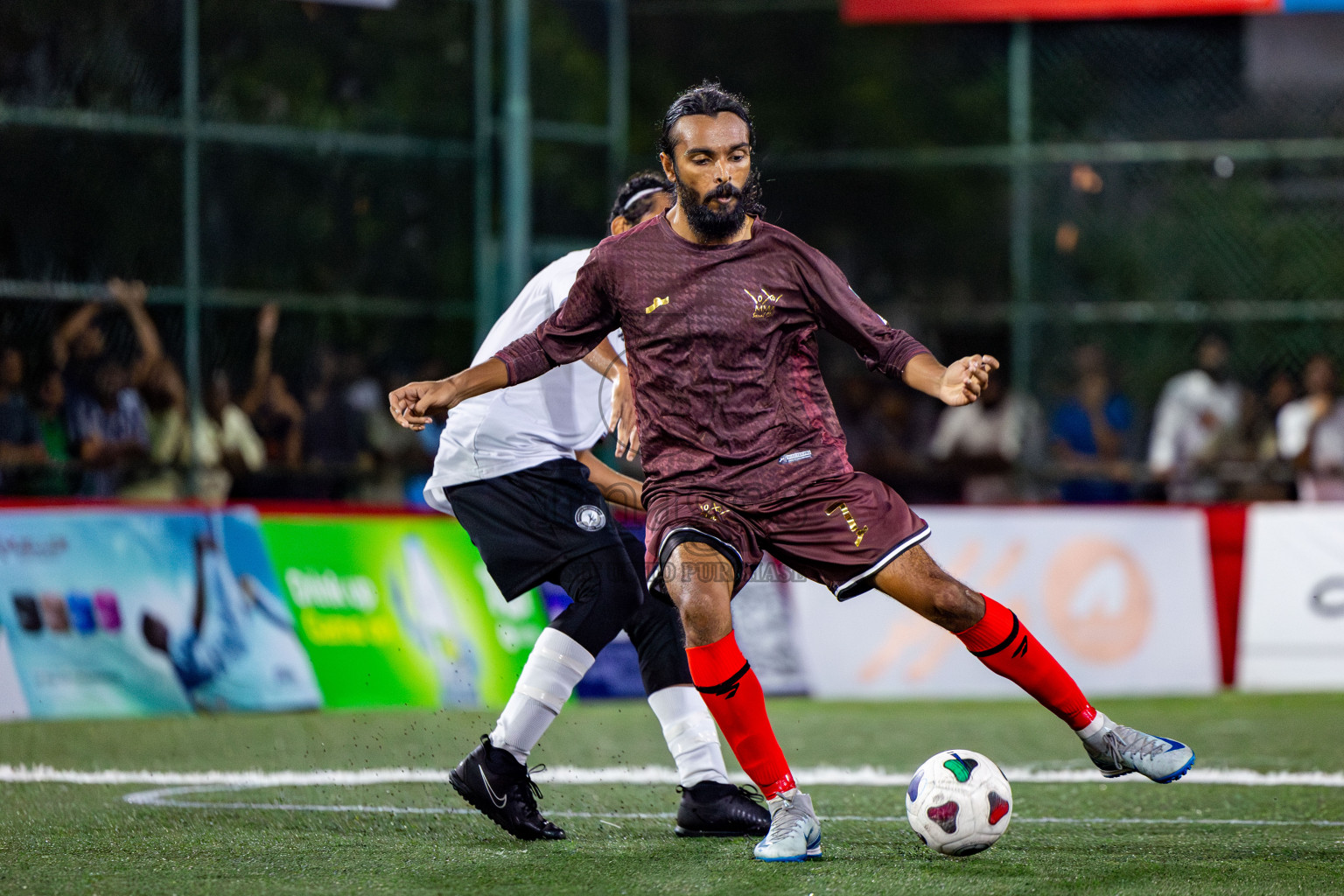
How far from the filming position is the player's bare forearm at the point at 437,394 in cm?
515

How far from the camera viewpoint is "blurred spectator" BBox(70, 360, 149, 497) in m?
11.8

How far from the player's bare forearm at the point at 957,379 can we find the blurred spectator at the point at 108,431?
Result: 797 cm

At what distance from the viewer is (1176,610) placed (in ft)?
37.3

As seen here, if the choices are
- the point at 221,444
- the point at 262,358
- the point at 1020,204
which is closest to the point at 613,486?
the point at 221,444

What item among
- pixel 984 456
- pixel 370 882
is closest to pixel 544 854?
pixel 370 882

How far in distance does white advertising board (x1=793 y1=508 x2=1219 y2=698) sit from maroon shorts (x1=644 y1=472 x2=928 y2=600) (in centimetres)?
601

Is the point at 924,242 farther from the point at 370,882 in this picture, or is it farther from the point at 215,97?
the point at 370,882

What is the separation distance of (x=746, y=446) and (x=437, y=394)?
89 cm

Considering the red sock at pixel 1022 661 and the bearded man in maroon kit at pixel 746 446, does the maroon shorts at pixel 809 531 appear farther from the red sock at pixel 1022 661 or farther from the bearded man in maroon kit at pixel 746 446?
the red sock at pixel 1022 661

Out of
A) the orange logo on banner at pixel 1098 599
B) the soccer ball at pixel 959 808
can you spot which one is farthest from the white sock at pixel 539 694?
the orange logo on banner at pixel 1098 599

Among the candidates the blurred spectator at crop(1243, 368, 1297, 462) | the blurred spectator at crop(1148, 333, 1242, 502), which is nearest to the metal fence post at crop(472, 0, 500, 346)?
the blurred spectator at crop(1148, 333, 1242, 502)

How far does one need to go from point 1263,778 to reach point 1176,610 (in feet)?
14.3

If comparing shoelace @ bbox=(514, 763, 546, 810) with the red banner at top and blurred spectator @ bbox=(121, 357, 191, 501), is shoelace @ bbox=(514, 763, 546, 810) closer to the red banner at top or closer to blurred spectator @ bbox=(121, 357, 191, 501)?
blurred spectator @ bbox=(121, 357, 191, 501)

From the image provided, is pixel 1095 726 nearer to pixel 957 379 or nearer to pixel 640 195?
pixel 957 379
